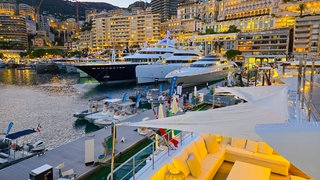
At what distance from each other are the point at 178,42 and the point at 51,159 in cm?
7875

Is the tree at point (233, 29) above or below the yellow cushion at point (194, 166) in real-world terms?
above

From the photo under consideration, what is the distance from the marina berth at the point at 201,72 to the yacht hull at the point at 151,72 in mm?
4530

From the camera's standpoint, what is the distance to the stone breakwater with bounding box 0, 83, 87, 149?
14.7m

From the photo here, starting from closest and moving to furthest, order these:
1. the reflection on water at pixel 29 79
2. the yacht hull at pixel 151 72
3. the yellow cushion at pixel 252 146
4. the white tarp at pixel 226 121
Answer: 1. the white tarp at pixel 226 121
2. the yellow cushion at pixel 252 146
3. the yacht hull at pixel 151 72
4. the reflection on water at pixel 29 79

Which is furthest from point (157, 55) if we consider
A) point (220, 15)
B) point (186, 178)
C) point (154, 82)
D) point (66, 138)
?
point (220, 15)

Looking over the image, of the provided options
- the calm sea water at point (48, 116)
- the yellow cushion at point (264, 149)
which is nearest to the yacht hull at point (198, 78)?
the calm sea water at point (48, 116)

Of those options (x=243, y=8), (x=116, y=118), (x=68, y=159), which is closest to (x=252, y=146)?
(x=68, y=159)

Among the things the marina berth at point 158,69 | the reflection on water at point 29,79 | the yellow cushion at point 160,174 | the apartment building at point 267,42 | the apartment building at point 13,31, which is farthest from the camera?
the apartment building at point 13,31

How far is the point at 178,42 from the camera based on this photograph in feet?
278

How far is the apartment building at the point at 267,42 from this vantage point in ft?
217

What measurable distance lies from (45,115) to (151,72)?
20.9 m

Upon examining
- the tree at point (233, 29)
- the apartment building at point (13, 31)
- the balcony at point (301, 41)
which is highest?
the apartment building at point (13, 31)

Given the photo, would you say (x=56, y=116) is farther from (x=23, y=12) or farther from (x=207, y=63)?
(x=23, y=12)

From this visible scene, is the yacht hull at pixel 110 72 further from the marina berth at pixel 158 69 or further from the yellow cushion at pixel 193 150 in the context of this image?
the yellow cushion at pixel 193 150
